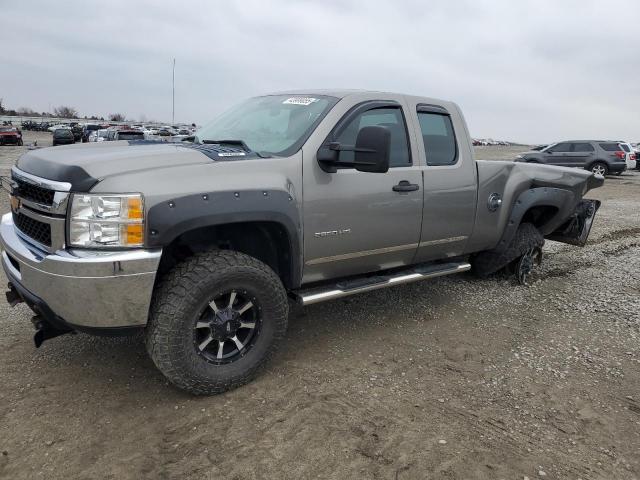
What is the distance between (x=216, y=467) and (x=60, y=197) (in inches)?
64.3

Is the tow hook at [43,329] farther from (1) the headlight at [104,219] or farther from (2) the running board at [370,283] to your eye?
(2) the running board at [370,283]

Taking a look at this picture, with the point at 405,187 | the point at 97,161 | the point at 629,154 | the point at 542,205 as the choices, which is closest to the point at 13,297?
the point at 97,161

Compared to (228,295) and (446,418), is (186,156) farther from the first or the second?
(446,418)

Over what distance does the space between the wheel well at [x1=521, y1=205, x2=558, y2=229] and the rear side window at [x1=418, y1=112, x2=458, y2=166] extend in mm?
1714

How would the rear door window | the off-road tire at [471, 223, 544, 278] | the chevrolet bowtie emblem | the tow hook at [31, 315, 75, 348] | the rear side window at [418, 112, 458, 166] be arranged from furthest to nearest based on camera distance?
the rear door window, the off-road tire at [471, 223, 544, 278], the rear side window at [418, 112, 458, 166], the chevrolet bowtie emblem, the tow hook at [31, 315, 75, 348]

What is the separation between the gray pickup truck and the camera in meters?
2.65

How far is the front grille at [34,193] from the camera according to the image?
2761 mm

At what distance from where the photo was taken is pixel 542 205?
214 inches

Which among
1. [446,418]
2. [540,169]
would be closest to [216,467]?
[446,418]

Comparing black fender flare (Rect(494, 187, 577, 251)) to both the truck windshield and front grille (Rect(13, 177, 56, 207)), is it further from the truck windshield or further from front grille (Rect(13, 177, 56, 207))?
front grille (Rect(13, 177, 56, 207))

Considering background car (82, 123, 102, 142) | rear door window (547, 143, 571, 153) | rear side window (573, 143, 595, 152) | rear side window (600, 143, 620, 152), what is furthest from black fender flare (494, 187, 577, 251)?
background car (82, 123, 102, 142)

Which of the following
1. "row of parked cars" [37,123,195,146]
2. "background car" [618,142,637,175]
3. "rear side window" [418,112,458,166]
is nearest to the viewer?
"rear side window" [418,112,458,166]

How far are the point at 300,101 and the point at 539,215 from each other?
348 cm

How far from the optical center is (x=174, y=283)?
113 inches
